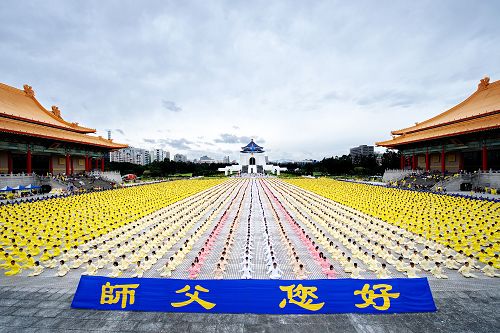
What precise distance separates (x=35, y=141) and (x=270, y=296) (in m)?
32.3

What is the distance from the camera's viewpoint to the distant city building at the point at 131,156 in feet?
494

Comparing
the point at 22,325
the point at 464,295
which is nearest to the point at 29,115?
the point at 22,325

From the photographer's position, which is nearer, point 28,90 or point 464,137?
point 464,137

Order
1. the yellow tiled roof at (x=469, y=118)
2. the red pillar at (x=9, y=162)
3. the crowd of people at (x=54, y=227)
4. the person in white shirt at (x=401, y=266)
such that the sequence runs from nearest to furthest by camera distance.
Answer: the person in white shirt at (x=401, y=266) < the crowd of people at (x=54, y=227) < the yellow tiled roof at (x=469, y=118) < the red pillar at (x=9, y=162)

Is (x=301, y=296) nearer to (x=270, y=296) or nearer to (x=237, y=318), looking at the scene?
(x=270, y=296)

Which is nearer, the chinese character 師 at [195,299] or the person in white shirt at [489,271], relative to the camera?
the chinese character 師 at [195,299]

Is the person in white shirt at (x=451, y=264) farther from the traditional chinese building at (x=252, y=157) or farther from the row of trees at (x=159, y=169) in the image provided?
the traditional chinese building at (x=252, y=157)

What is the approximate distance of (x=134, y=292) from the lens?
5.55m

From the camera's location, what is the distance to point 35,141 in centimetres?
2758

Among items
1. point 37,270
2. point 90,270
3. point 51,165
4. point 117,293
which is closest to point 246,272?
point 117,293

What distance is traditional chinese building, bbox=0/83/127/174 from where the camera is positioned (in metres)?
25.4

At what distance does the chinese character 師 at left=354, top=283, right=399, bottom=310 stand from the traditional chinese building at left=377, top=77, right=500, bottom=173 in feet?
85.4

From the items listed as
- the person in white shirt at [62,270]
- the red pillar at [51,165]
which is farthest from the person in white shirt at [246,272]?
the red pillar at [51,165]

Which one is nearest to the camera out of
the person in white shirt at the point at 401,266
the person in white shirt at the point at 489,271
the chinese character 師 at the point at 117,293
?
the chinese character 師 at the point at 117,293
